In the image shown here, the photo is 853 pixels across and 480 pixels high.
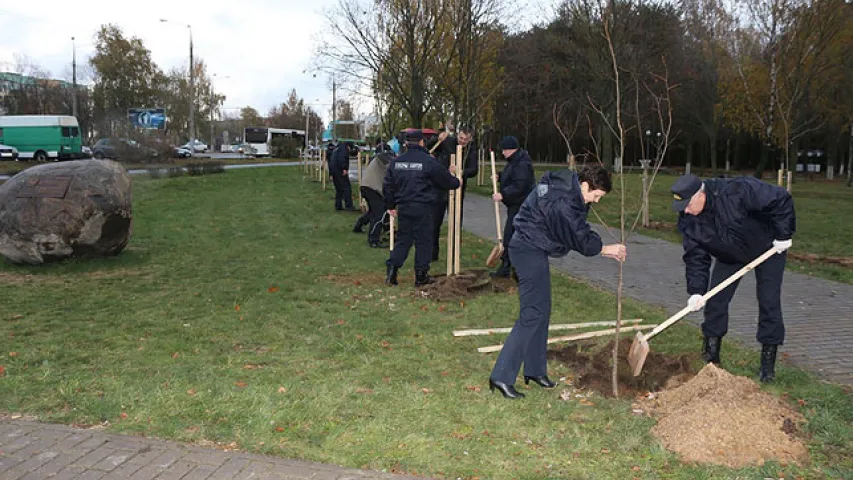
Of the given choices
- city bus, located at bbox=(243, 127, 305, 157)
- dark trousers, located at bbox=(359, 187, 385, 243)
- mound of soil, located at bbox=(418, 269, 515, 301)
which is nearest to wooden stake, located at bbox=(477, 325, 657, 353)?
mound of soil, located at bbox=(418, 269, 515, 301)

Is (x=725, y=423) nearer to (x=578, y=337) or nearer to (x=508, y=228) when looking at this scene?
(x=578, y=337)

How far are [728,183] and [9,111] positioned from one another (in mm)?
61269

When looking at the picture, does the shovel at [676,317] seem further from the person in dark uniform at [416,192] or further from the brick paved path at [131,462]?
the person in dark uniform at [416,192]

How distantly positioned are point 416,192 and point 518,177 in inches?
53.4

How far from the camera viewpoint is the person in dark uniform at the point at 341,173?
17414mm

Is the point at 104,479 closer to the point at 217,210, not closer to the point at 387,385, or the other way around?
the point at 387,385

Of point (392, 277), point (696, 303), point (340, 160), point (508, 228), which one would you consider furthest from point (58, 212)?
point (340, 160)

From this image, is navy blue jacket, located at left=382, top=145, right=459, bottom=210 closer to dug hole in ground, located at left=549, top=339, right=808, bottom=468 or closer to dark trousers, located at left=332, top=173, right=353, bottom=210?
dug hole in ground, located at left=549, top=339, right=808, bottom=468

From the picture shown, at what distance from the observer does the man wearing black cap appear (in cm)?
500

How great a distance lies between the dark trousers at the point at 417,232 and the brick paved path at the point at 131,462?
4890 millimetres

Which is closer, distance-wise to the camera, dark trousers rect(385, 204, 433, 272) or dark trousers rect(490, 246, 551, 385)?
dark trousers rect(490, 246, 551, 385)

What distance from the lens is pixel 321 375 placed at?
5.31m

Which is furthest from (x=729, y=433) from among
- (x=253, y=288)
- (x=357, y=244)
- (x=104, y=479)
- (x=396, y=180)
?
(x=357, y=244)

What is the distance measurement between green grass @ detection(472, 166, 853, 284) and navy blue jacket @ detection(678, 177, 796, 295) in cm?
551
